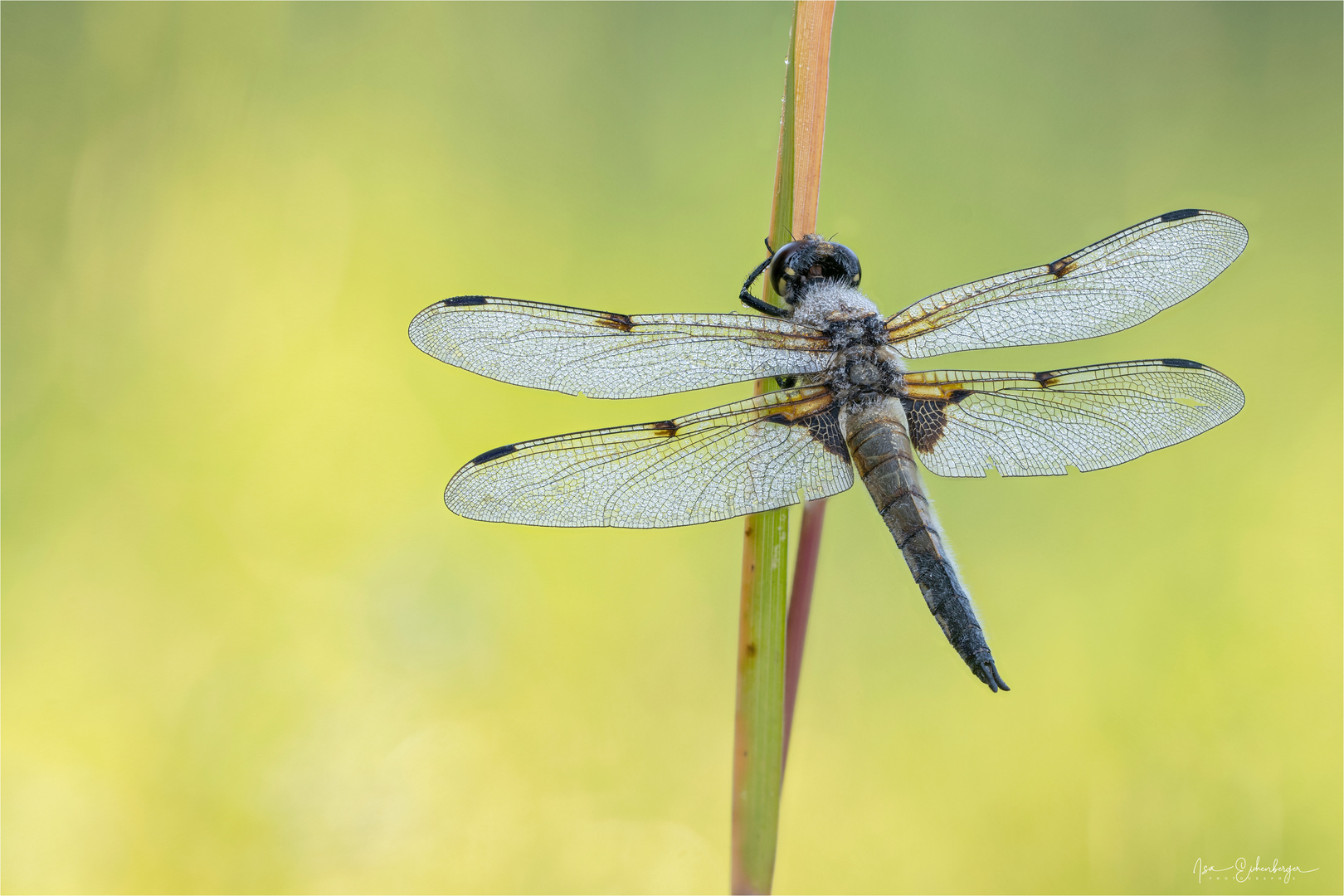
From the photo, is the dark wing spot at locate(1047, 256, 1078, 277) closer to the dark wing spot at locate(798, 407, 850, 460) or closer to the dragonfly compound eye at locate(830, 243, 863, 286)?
the dragonfly compound eye at locate(830, 243, 863, 286)

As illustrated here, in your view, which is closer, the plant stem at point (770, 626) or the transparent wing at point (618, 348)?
the plant stem at point (770, 626)

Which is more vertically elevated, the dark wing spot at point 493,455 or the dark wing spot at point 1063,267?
the dark wing spot at point 1063,267

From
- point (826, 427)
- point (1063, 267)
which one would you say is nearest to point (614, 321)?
point (826, 427)

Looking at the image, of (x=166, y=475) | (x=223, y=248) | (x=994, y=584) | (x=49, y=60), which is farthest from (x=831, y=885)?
(x=49, y=60)

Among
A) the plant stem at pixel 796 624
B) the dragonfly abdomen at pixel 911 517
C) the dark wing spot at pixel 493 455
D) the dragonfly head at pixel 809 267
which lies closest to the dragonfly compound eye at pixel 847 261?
the dragonfly head at pixel 809 267

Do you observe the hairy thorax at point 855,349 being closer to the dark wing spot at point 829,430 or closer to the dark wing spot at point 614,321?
the dark wing spot at point 829,430

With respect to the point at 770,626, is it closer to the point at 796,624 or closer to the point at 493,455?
the point at 796,624

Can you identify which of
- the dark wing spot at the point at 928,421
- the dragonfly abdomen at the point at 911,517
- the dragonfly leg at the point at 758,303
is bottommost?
the dragonfly abdomen at the point at 911,517
